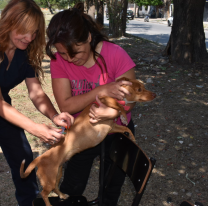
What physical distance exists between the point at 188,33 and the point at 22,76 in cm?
674

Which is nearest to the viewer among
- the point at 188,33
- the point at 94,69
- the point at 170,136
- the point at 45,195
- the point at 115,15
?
the point at 94,69

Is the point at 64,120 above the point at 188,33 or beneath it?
beneath

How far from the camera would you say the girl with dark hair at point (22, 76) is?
1982mm

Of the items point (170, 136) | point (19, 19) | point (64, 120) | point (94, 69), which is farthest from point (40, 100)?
point (170, 136)

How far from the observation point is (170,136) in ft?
16.0

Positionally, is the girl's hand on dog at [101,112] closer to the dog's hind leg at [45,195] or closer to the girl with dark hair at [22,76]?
the girl with dark hair at [22,76]

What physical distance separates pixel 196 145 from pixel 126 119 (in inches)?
110

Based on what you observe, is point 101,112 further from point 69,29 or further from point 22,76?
point 22,76

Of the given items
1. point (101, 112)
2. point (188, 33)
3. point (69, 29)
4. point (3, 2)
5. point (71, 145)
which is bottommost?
point (71, 145)

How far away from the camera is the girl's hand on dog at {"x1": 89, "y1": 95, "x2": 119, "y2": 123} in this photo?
208cm

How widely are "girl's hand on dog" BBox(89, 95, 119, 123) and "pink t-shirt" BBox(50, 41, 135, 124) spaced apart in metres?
0.21

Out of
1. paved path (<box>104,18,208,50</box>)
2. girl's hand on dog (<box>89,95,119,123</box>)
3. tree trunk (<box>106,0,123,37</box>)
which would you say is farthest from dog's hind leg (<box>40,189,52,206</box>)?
tree trunk (<box>106,0,123,37</box>)

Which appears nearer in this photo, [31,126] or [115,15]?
[31,126]

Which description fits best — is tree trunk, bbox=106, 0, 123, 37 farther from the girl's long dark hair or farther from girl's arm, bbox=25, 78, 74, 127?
the girl's long dark hair
